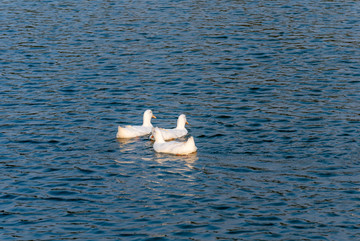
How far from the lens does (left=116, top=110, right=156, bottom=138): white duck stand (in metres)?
19.7

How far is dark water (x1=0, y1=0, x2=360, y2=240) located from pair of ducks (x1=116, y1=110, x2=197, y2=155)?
0.30 metres

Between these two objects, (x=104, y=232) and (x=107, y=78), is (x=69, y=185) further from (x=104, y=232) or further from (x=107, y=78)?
(x=107, y=78)

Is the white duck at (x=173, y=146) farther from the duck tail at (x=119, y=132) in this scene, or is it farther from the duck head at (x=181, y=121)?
the duck head at (x=181, y=121)

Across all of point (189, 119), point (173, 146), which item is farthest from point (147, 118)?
point (173, 146)

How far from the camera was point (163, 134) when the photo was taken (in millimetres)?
20422

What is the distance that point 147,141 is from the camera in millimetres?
20391

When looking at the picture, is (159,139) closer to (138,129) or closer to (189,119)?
(138,129)

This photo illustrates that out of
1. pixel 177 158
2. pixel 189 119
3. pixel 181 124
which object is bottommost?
pixel 177 158

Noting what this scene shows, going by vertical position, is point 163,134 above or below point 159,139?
below

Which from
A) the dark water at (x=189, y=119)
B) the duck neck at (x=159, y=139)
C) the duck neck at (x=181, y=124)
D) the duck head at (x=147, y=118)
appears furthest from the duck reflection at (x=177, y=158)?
the duck head at (x=147, y=118)

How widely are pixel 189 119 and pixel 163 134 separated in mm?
1776

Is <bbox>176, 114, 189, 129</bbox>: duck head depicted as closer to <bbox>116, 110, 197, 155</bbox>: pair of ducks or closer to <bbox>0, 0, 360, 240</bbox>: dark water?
<bbox>116, 110, 197, 155</bbox>: pair of ducks

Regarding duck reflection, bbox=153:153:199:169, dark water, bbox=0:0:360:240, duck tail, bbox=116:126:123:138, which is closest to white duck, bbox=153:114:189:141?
dark water, bbox=0:0:360:240

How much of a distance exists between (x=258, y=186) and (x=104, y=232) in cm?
434
